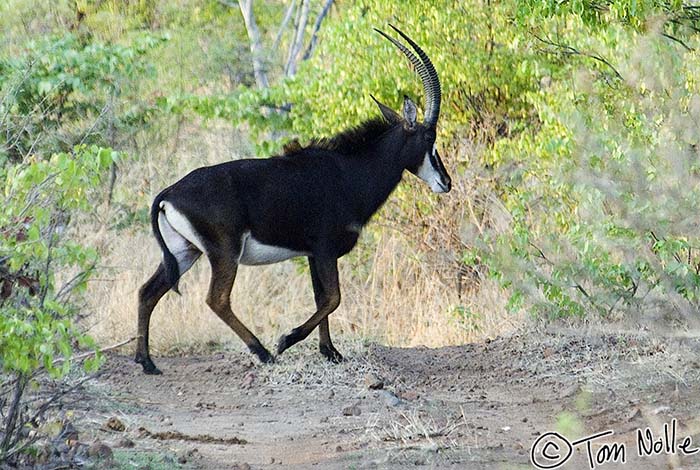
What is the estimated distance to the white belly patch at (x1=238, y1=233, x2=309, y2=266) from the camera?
915 cm

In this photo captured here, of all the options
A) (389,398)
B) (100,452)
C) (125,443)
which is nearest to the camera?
(100,452)

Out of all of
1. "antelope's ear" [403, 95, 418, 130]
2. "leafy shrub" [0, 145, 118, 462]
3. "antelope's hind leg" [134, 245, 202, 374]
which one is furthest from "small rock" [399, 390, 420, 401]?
"leafy shrub" [0, 145, 118, 462]

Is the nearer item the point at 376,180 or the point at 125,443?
the point at 125,443

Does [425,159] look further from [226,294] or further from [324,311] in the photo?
[226,294]

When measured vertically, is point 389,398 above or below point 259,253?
below

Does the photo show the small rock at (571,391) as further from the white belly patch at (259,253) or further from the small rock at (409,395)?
the white belly patch at (259,253)

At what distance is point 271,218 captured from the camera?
357 inches

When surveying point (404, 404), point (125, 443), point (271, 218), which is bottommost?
point (404, 404)

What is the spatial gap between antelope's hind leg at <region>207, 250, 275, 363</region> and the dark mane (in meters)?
1.31

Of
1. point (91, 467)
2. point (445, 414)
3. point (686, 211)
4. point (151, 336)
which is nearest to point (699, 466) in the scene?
point (686, 211)

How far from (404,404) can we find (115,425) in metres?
1.86

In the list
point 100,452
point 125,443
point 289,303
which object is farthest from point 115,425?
point 289,303

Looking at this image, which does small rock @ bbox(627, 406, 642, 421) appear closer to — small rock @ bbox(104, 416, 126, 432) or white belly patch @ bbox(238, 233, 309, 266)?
small rock @ bbox(104, 416, 126, 432)

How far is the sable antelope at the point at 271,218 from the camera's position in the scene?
894 cm
